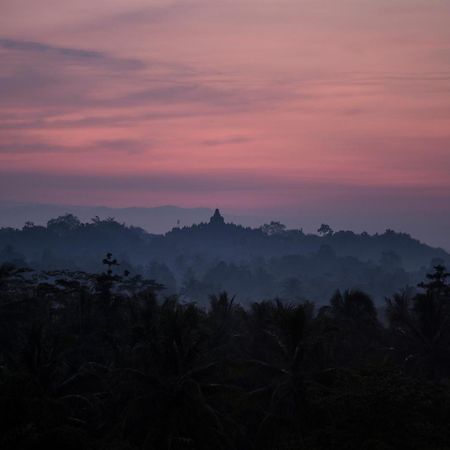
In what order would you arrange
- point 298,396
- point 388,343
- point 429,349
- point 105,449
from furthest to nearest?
point 388,343, point 429,349, point 298,396, point 105,449

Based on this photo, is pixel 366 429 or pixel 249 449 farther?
pixel 249 449

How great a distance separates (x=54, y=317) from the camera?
46656 millimetres

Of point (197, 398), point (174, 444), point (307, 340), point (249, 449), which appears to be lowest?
point (249, 449)

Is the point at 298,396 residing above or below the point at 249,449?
above

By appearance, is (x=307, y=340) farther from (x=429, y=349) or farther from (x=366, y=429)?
(x=429, y=349)

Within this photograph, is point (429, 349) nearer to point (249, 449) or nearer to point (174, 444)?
point (249, 449)

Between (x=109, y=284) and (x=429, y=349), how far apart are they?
2253 centimetres

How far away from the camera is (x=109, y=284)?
150ft

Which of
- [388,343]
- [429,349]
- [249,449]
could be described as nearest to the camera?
[249,449]

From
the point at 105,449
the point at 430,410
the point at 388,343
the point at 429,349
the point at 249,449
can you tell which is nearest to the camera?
the point at 105,449

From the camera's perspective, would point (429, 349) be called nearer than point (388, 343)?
Yes

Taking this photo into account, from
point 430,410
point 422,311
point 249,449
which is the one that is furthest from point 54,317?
point 430,410

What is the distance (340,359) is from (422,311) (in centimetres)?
629

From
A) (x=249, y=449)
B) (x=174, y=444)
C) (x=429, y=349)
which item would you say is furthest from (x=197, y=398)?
(x=429, y=349)
